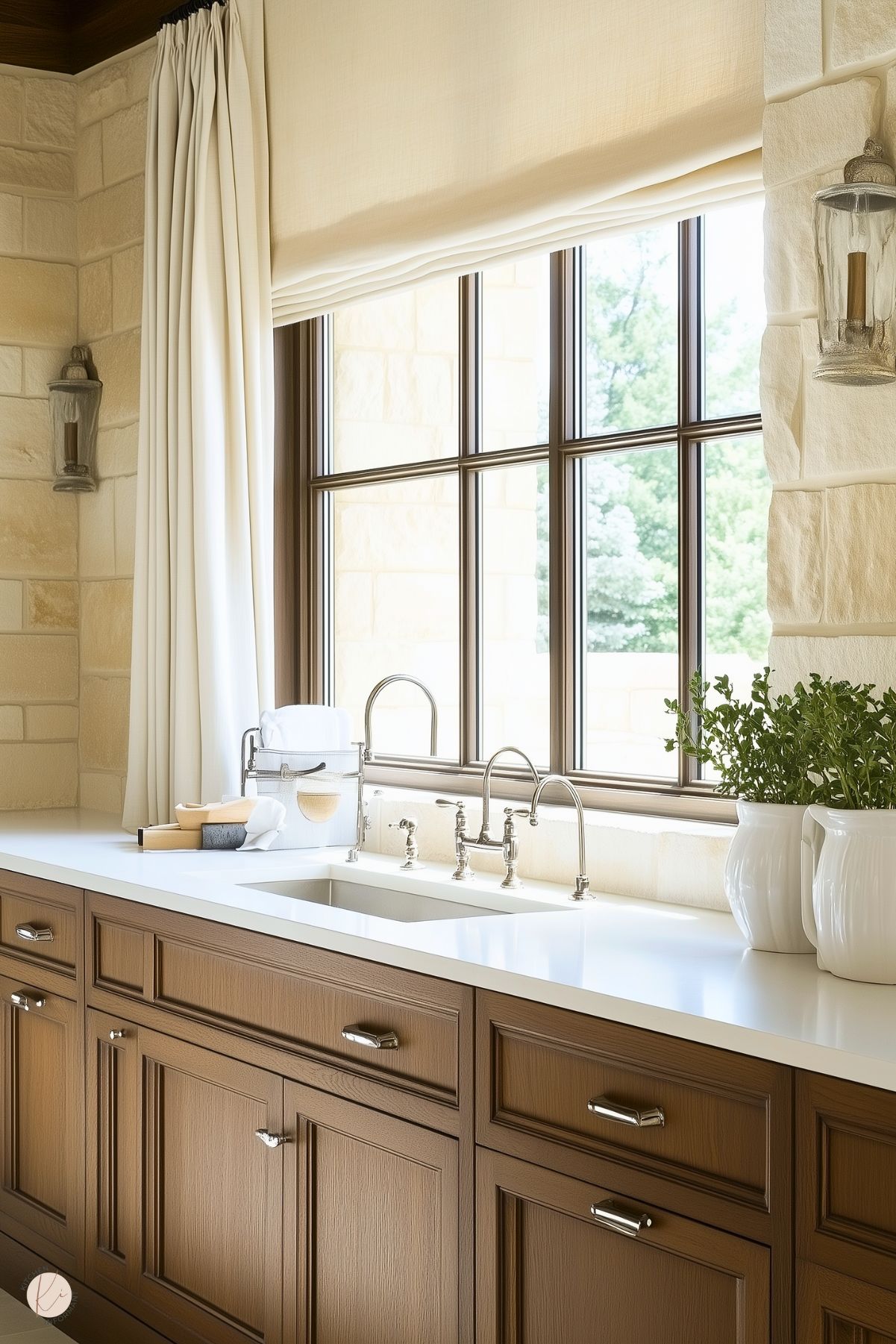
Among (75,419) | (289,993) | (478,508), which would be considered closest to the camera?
(289,993)

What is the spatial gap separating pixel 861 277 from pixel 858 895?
0.83 meters

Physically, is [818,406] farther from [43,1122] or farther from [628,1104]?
[43,1122]

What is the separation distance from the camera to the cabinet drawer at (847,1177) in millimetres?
1460

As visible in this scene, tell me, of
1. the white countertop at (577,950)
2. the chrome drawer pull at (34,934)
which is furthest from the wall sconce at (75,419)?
the chrome drawer pull at (34,934)

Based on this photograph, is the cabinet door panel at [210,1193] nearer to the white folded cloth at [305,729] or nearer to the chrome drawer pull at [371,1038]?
the chrome drawer pull at [371,1038]

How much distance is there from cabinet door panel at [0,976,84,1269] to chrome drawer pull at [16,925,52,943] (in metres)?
0.11

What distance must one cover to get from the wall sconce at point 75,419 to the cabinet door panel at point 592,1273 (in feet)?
8.68

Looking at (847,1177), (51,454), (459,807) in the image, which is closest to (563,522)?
(459,807)

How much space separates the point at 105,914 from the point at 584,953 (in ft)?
3.85

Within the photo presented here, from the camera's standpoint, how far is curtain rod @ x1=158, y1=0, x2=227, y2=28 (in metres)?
3.54

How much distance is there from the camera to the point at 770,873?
1.98m

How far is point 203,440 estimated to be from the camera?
344 cm

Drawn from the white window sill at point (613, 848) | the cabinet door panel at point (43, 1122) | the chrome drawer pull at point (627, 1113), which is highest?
the white window sill at point (613, 848)

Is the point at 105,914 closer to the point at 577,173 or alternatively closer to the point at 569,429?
the point at 569,429
